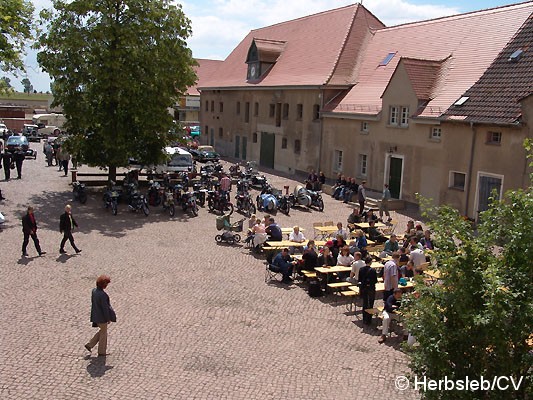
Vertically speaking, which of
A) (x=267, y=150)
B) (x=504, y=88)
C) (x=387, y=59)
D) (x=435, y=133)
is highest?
(x=387, y=59)

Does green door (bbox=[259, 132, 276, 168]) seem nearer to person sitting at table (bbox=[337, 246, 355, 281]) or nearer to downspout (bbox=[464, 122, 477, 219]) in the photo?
downspout (bbox=[464, 122, 477, 219])

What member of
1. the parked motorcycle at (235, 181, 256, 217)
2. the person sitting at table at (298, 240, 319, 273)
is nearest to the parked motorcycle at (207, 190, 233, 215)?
the parked motorcycle at (235, 181, 256, 217)

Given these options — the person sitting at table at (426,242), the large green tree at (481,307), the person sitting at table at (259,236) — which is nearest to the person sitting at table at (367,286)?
the person sitting at table at (426,242)

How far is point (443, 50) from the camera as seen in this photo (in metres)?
32.2

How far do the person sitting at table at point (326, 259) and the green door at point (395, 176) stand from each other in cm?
1542

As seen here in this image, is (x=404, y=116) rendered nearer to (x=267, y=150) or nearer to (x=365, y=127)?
(x=365, y=127)

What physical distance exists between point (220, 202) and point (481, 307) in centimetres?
2049

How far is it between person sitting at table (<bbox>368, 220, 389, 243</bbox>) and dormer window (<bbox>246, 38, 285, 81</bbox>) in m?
28.5

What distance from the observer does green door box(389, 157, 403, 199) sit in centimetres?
3131

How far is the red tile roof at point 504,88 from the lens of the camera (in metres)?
24.4

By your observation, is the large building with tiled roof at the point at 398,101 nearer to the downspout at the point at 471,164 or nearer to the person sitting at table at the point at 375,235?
the downspout at the point at 471,164

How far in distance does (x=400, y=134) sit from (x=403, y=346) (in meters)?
24.1

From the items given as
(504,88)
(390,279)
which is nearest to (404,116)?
(504,88)

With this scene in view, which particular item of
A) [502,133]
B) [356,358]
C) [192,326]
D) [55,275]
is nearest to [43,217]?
[55,275]
